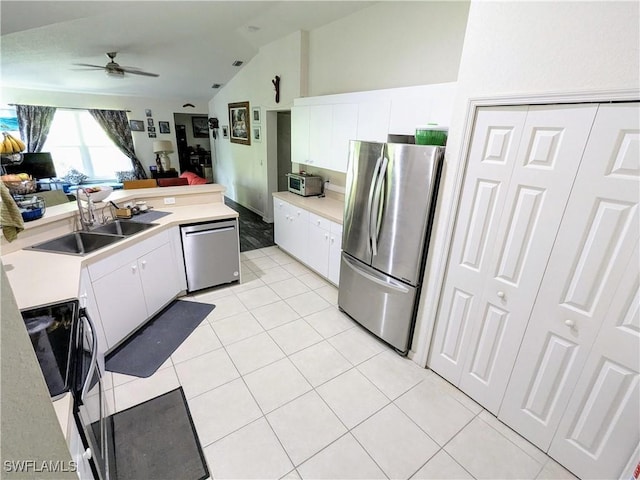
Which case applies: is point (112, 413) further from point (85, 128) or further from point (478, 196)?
point (85, 128)

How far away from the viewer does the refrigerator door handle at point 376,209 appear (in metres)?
2.12

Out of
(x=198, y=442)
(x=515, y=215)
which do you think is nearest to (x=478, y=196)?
(x=515, y=215)

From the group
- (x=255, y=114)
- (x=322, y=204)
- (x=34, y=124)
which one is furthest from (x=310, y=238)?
(x=34, y=124)

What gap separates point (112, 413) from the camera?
71.1 inches

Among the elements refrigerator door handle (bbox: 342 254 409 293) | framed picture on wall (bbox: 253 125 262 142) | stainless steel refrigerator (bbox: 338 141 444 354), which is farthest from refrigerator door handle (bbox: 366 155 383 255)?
framed picture on wall (bbox: 253 125 262 142)

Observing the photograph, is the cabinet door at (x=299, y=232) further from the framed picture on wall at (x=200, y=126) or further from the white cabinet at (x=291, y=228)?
the framed picture on wall at (x=200, y=126)

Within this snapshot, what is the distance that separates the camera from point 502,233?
1659 millimetres

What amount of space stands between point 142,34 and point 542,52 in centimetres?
441

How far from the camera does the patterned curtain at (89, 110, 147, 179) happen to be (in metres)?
6.79

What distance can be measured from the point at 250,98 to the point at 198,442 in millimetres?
5433

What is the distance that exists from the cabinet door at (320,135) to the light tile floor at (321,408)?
6.39 feet

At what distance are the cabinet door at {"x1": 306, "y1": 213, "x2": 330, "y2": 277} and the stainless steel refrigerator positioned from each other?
1.93 feet

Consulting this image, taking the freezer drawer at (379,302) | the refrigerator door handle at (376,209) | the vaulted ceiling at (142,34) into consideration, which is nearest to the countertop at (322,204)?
the freezer drawer at (379,302)

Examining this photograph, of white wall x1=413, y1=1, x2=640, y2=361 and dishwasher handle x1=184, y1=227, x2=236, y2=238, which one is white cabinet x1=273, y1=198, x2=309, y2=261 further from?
white wall x1=413, y1=1, x2=640, y2=361
